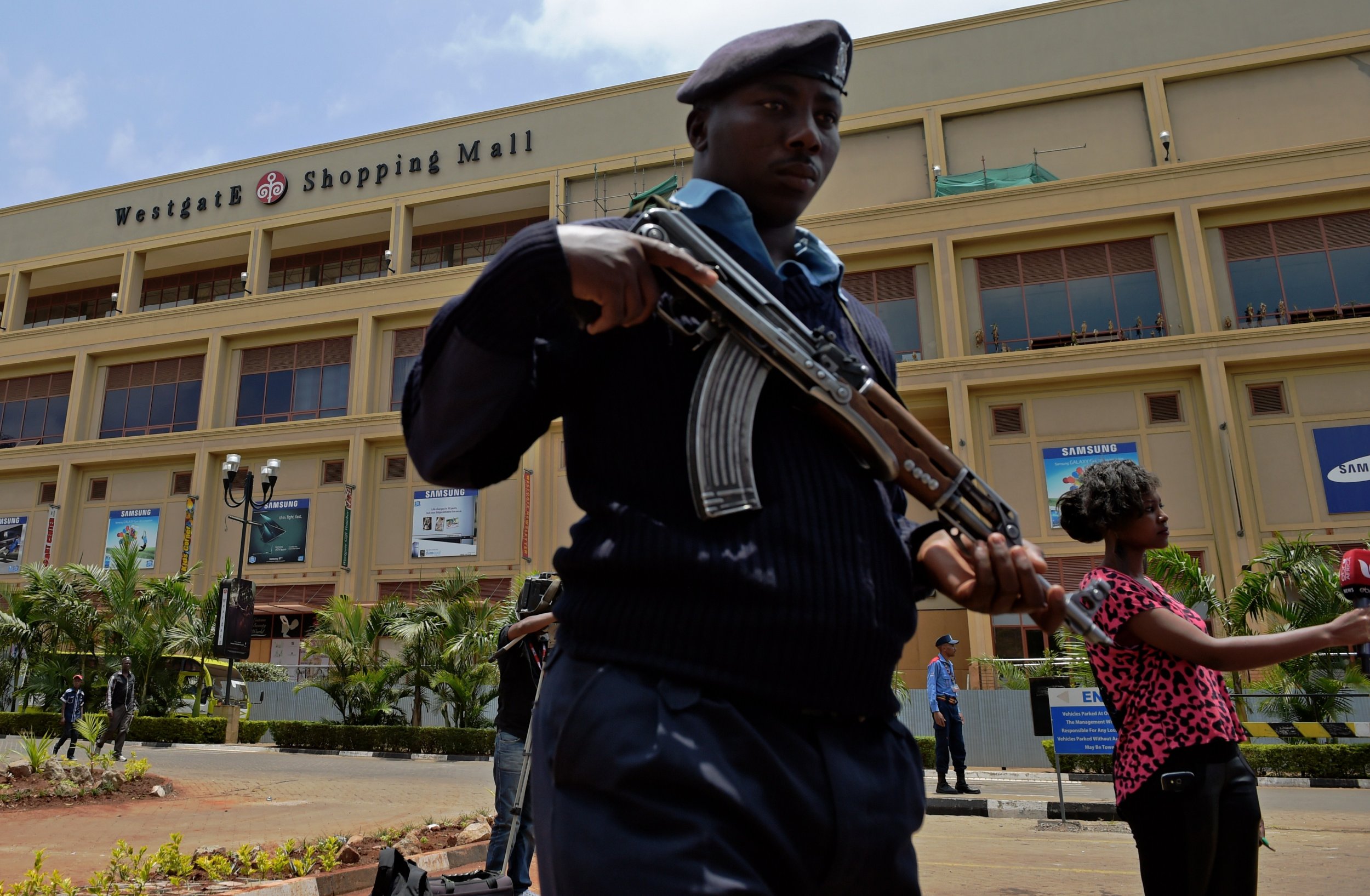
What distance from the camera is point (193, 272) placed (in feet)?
130

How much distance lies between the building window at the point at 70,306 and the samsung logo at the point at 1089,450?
35.6 metres

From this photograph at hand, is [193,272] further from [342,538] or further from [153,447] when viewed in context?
[342,538]

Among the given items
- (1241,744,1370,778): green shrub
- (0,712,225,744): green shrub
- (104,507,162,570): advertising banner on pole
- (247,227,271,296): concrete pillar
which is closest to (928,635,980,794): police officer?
(1241,744,1370,778): green shrub

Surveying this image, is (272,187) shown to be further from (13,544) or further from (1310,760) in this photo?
(1310,760)

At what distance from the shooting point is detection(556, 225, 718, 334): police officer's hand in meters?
1.35

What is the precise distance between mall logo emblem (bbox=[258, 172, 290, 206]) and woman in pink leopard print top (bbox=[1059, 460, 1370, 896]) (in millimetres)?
37830

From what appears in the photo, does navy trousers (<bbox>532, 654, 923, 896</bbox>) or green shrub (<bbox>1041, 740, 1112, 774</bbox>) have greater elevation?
navy trousers (<bbox>532, 654, 923, 896</bbox>)

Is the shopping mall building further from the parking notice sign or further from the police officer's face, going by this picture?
the police officer's face

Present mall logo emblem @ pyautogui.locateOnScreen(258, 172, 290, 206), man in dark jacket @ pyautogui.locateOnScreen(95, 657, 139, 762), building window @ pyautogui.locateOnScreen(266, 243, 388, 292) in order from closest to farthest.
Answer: man in dark jacket @ pyautogui.locateOnScreen(95, 657, 139, 762), mall logo emblem @ pyautogui.locateOnScreen(258, 172, 290, 206), building window @ pyautogui.locateOnScreen(266, 243, 388, 292)

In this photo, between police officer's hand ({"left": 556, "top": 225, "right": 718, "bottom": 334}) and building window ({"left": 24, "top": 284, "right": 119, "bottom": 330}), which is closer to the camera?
police officer's hand ({"left": 556, "top": 225, "right": 718, "bottom": 334})

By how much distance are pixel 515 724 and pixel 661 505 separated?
16.1 ft

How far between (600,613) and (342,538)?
1270 inches

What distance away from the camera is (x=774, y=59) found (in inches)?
63.5

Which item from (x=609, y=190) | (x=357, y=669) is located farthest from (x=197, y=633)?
(x=609, y=190)
